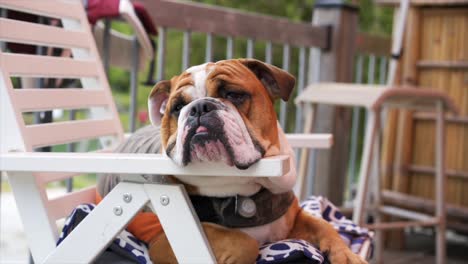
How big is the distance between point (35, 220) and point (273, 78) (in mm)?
552

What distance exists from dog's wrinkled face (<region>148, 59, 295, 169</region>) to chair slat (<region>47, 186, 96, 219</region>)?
29cm

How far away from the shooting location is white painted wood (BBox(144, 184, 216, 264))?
3.89ft

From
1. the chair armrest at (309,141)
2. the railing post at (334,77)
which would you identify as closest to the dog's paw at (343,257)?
the chair armrest at (309,141)

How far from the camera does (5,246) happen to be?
313 centimetres

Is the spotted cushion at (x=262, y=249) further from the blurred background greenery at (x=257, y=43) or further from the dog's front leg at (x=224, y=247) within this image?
the blurred background greenery at (x=257, y=43)

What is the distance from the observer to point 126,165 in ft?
3.87

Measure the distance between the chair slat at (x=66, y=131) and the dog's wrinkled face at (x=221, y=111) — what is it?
293 mm

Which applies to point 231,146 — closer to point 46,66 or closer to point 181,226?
point 181,226

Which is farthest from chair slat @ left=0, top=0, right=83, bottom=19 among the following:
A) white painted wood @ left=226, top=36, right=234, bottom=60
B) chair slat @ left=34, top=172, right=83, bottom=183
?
white painted wood @ left=226, top=36, right=234, bottom=60

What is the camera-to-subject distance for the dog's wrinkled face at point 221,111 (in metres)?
1.15

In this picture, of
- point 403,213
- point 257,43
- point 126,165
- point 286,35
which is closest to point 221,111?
point 126,165

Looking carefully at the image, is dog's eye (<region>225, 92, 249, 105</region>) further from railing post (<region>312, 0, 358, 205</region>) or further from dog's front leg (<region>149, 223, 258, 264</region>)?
railing post (<region>312, 0, 358, 205</region>)

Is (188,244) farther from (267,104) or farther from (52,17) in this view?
(52,17)

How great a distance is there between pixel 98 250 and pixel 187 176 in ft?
0.69
